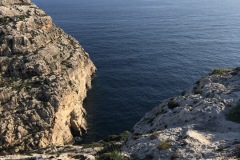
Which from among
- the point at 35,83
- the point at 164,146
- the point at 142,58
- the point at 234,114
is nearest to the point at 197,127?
the point at 234,114

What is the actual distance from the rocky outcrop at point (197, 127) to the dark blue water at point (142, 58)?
33.6 m

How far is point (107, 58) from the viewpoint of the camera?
410 feet

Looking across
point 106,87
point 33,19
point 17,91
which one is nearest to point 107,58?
point 106,87

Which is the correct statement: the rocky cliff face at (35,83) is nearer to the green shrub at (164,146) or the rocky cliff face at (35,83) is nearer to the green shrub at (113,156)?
the green shrub at (113,156)

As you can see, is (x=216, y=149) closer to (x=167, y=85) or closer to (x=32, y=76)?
(x=32, y=76)

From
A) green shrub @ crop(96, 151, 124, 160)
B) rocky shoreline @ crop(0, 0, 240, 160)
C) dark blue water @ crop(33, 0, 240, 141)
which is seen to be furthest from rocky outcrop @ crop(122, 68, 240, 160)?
dark blue water @ crop(33, 0, 240, 141)

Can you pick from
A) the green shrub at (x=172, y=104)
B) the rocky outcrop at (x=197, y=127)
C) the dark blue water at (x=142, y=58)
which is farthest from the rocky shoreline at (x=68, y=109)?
the dark blue water at (x=142, y=58)

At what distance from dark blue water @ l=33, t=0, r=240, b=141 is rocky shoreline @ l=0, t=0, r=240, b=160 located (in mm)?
7525

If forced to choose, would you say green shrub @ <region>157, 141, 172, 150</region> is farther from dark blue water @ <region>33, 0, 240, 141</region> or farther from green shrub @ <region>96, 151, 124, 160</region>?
dark blue water @ <region>33, 0, 240, 141</region>

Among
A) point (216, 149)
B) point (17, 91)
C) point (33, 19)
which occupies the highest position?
point (33, 19)

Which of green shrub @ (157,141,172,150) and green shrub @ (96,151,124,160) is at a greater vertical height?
green shrub @ (157,141,172,150)

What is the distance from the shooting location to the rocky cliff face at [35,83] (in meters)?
66.3

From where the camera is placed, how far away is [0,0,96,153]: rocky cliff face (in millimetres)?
66312

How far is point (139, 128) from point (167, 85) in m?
57.8
